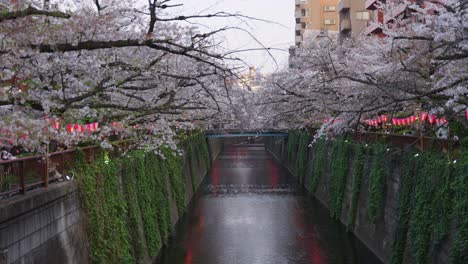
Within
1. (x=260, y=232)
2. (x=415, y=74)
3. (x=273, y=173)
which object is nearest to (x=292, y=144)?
(x=273, y=173)

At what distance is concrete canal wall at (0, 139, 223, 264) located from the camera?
864cm

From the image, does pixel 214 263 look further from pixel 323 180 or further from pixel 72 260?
pixel 323 180

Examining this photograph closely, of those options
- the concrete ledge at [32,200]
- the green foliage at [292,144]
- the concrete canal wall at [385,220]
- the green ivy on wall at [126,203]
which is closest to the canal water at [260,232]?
the concrete canal wall at [385,220]

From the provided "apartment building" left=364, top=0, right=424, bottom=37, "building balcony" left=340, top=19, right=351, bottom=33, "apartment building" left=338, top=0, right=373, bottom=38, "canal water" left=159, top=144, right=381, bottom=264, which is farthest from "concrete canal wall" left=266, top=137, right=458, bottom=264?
"building balcony" left=340, top=19, right=351, bottom=33

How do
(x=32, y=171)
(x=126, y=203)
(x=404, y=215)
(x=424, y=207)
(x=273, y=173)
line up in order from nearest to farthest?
(x=32, y=171)
(x=424, y=207)
(x=404, y=215)
(x=126, y=203)
(x=273, y=173)

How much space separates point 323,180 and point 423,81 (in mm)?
20517

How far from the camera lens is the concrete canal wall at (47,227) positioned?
8.64 m

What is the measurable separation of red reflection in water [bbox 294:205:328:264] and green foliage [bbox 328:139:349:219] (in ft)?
6.04

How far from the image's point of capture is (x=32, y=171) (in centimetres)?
1073

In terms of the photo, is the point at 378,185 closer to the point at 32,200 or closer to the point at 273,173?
the point at 32,200

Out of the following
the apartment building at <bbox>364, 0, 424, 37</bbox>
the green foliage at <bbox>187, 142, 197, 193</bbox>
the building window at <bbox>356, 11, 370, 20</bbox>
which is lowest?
the green foliage at <bbox>187, 142, 197, 193</bbox>

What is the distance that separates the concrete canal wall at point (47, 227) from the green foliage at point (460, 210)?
329 inches

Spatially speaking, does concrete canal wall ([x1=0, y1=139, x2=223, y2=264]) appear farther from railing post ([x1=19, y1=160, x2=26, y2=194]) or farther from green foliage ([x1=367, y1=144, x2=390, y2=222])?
green foliage ([x1=367, y1=144, x2=390, y2=222])

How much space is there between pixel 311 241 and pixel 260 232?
285 cm
